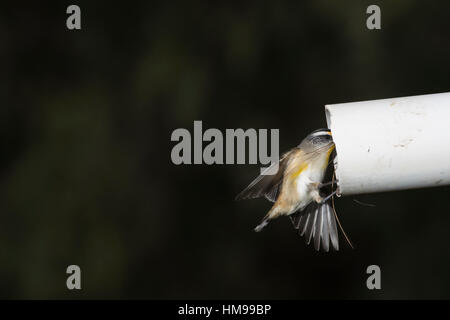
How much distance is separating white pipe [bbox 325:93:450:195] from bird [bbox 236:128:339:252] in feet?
1.78

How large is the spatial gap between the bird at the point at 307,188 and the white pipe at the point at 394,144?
1.78 ft

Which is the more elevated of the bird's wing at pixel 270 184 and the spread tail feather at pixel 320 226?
the bird's wing at pixel 270 184

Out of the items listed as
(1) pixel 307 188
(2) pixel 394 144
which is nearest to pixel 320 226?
(1) pixel 307 188

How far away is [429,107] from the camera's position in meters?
1.32

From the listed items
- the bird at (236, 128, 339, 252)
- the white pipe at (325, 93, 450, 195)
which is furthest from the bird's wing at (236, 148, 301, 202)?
the white pipe at (325, 93, 450, 195)

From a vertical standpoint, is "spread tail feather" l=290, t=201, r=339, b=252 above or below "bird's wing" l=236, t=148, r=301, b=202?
below

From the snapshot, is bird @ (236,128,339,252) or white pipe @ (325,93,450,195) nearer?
white pipe @ (325,93,450,195)

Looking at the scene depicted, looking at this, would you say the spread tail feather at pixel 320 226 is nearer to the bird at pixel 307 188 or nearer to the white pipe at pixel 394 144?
the bird at pixel 307 188

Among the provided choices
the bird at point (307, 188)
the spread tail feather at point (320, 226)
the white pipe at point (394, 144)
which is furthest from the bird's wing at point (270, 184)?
the white pipe at point (394, 144)

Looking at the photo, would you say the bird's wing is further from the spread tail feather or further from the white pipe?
the white pipe

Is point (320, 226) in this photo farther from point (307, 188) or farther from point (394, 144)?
point (394, 144)

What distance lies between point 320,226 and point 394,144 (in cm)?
68

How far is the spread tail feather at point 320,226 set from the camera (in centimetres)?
193

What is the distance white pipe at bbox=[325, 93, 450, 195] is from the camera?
4.27 feet
